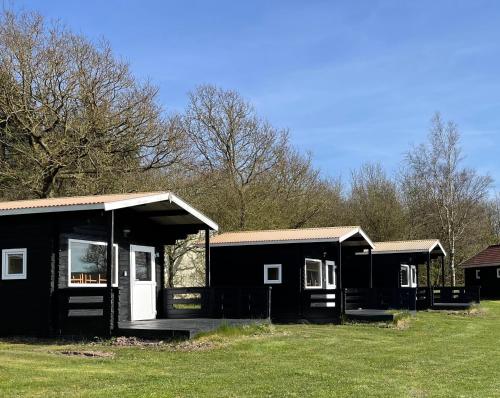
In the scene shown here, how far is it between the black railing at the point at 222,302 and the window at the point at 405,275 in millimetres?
13955

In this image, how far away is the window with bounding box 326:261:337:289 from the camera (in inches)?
951

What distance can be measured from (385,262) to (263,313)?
12.9 metres

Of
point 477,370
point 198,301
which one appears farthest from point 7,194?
point 477,370

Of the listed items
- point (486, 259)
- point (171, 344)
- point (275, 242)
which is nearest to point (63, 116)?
point (275, 242)

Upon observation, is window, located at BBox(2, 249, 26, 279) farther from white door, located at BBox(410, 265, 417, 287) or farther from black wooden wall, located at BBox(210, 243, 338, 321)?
white door, located at BBox(410, 265, 417, 287)

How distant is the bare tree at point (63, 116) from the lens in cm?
2347

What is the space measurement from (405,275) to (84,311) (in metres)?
19.9

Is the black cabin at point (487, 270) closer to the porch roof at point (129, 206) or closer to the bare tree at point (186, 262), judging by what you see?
the bare tree at point (186, 262)

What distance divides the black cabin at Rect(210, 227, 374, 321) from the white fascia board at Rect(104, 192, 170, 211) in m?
5.65

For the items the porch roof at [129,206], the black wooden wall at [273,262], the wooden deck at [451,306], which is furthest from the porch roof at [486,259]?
the porch roof at [129,206]

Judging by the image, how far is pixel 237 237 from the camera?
70.8ft

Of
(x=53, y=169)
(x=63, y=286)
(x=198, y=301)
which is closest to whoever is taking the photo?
(x=63, y=286)

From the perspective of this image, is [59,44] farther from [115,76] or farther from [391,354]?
[391,354]

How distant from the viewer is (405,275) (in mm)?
30391
